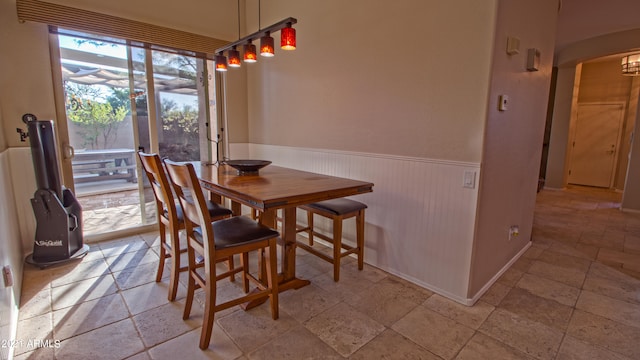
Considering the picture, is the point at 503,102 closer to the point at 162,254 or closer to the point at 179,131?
the point at 162,254

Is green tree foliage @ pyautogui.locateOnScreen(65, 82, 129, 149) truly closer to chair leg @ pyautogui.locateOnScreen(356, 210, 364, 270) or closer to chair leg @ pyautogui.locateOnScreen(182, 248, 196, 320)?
chair leg @ pyautogui.locateOnScreen(182, 248, 196, 320)

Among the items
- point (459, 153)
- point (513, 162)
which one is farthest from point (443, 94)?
point (513, 162)

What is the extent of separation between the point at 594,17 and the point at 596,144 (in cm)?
359

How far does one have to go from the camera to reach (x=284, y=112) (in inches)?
147

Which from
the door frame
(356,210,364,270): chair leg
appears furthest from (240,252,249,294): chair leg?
the door frame

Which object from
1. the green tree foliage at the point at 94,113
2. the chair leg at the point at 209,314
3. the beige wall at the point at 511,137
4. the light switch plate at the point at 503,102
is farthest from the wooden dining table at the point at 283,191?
the green tree foliage at the point at 94,113

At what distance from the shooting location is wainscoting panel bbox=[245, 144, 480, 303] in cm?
223

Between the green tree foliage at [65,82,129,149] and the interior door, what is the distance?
899cm

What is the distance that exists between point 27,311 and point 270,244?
1.72 m

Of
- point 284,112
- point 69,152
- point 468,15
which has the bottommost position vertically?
point 69,152

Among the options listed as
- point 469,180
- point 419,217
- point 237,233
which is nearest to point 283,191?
point 237,233

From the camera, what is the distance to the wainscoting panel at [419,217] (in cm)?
223

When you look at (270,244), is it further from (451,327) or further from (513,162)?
(513,162)

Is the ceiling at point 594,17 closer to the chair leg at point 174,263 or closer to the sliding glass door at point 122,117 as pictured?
the sliding glass door at point 122,117
